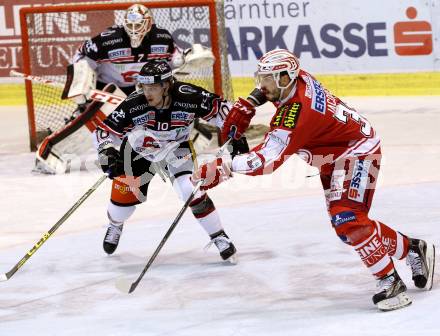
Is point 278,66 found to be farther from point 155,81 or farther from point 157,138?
point 157,138

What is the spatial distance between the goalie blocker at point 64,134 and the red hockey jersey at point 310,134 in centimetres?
426

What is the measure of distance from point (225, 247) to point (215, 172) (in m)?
1.17

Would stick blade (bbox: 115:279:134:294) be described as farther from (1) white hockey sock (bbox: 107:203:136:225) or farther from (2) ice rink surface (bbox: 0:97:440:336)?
(1) white hockey sock (bbox: 107:203:136:225)

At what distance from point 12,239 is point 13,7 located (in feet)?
17.1

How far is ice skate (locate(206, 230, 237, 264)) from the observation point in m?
6.56

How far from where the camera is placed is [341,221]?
539 centimetres

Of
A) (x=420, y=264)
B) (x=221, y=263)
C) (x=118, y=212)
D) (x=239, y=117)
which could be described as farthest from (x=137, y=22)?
(x=420, y=264)

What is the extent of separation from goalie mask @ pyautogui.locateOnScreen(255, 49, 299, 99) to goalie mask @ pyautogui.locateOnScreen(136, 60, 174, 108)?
2.85ft

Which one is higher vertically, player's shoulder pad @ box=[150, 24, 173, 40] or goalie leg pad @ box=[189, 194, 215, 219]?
player's shoulder pad @ box=[150, 24, 173, 40]

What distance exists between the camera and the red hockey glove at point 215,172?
546 cm

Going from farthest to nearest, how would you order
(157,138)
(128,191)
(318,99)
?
(128,191), (157,138), (318,99)

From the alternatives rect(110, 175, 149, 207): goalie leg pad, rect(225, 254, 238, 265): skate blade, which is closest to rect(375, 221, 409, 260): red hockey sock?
rect(225, 254, 238, 265): skate blade

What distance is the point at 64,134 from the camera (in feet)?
32.3

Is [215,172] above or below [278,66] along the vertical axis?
below
